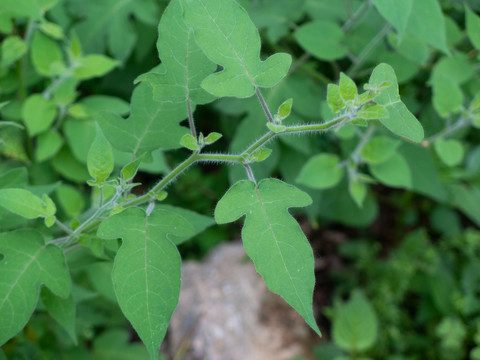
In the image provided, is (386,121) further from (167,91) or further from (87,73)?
(87,73)

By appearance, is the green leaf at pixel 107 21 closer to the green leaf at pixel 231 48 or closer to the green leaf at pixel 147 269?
the green leaf at pixel 231 48

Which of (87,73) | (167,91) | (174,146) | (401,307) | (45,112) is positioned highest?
(167,91)

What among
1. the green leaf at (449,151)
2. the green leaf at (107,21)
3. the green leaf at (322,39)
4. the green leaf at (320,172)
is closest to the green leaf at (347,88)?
the green leaf at (320,172)

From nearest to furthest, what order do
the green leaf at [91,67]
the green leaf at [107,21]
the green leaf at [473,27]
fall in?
A: the green leaf at [473,27]
the green leaf at [91,67]
the green leaf at [107,21]

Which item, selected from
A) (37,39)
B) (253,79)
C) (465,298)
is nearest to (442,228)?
(465,298)

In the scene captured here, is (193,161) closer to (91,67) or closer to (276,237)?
(276,237)
